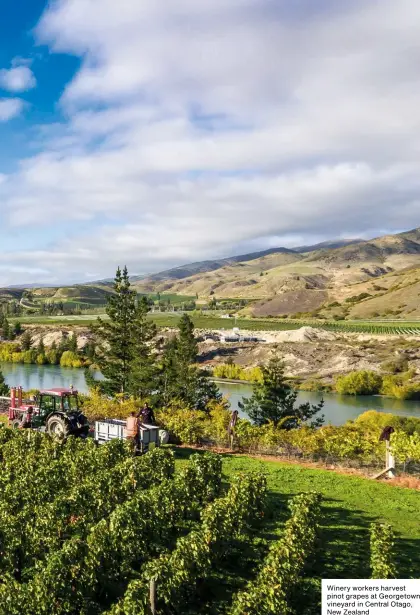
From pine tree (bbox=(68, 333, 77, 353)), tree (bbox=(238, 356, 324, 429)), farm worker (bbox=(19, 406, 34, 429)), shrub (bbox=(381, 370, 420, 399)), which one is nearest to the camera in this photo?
farm worker (bbox=(19, 406, 34, 429))

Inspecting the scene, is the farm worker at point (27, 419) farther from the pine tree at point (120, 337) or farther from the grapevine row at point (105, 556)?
the pine tree at point (120, 337)

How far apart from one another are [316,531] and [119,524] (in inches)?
223

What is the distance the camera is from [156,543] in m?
14.4

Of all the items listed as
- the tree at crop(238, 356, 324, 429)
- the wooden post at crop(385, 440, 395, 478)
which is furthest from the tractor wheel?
the tree at crop(238, 356, 324, 429)

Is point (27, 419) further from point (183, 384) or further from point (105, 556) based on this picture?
point (183, 384)

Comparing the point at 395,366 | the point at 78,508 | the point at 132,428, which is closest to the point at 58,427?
the point at 132,428

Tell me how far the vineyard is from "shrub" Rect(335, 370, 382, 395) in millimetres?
54366

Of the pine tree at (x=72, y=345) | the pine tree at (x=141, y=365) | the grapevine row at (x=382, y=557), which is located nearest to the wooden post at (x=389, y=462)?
the grapevine row at (x=382, y=557)

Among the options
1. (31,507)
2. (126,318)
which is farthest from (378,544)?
(126,318)

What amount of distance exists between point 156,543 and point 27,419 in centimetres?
1542

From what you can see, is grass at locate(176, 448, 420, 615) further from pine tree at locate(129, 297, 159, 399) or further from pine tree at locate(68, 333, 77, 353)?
pine tree at locate(68, 333, 77, 353)

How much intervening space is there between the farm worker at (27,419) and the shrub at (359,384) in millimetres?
54088

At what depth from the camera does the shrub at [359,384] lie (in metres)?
71.6

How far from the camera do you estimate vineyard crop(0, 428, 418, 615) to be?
34.0 feet
